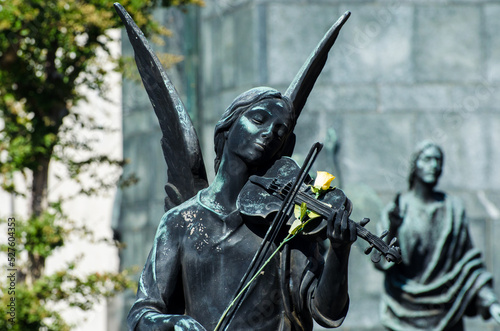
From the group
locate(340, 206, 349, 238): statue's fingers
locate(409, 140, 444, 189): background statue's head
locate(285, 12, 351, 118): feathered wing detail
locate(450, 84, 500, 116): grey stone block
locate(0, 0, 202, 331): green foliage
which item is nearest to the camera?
locate(340, 206, 349, 238): statue's fingers

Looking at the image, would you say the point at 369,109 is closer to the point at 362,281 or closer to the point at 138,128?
the point at 362,281

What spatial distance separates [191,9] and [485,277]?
18.0ft

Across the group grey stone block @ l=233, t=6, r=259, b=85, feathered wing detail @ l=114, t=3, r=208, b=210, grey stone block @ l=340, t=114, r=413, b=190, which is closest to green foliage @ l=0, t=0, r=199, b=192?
grey stone block @ l=233, t=6, r=259, b=85

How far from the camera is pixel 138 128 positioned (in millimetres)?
16797

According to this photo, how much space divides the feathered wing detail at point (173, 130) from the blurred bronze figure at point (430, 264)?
5759 millimetres

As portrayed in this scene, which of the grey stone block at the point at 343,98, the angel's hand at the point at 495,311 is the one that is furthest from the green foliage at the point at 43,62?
the angel's hand at the point at 495,311

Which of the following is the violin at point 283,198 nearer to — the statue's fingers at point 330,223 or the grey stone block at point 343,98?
the statue's fingers at point 330,223

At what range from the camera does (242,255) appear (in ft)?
16.9

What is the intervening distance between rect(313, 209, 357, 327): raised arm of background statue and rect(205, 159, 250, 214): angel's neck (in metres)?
0.59

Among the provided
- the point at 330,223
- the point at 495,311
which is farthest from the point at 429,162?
the point at 330,223

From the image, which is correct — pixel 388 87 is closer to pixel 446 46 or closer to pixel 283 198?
pixel 446 46

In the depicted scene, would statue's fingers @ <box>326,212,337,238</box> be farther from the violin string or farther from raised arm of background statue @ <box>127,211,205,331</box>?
raised arm of background statue @ <box>127,211,205,331</box>

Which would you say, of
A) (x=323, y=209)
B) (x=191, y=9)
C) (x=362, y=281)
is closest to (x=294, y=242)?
(x=323, y=209)

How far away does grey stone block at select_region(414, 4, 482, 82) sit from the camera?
13602 millimetres
